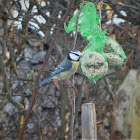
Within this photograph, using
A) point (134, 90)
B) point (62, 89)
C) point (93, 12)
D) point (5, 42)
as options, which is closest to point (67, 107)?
point (62, 89)

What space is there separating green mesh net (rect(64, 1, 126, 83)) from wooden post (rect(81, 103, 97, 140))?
2.16 feet

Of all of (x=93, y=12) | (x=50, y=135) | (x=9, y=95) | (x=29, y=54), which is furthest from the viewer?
(x=29, y=54)

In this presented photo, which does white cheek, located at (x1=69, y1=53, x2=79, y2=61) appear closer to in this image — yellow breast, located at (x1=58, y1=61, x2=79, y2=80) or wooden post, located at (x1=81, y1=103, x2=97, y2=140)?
yellow breast, located at (x1=58, y1=61, x2=79, y2=80)

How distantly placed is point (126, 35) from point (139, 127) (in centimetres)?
279

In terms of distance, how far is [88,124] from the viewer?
111cm

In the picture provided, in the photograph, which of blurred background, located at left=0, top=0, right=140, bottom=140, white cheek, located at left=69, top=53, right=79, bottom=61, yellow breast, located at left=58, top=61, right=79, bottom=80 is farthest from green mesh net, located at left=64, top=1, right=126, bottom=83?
Result: yellow breast, located at left=58, top=61, right=79, bottom=80

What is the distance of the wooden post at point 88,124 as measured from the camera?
41.7 inches

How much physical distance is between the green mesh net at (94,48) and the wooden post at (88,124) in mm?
659

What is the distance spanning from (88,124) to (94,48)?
92 centimetres

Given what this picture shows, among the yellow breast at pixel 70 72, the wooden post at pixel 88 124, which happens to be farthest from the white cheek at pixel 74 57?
the wooden post at pixel 88 124

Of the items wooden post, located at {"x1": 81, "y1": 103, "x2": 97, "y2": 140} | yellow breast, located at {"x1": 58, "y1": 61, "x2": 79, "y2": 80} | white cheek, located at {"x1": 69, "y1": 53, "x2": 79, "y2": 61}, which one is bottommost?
wooden post, located at {"x1": 81, "y1": 103, "x2": 97, "y2": 140}

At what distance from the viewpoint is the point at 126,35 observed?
10.8ft

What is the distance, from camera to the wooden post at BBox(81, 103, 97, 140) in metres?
1.06

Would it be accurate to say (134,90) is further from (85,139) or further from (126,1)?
(126,1)
